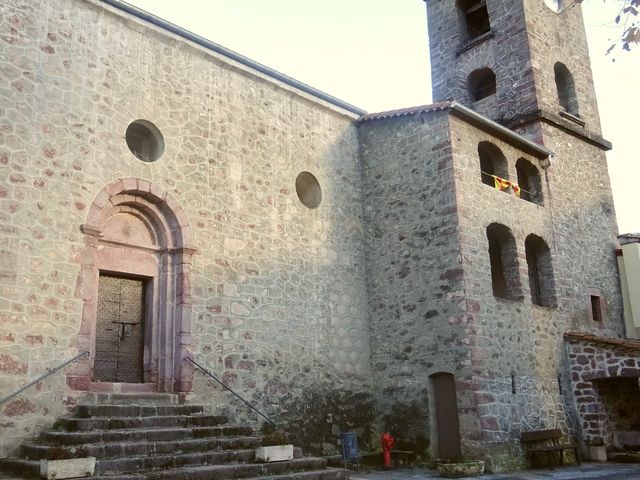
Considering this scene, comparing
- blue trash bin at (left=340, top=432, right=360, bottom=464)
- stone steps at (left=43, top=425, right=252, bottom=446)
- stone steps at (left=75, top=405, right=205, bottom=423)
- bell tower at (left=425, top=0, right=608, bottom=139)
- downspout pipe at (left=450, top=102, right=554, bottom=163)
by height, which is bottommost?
blue trash bin at (left=340, top=432, right=360, bottom=464)

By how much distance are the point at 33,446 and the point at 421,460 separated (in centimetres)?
682

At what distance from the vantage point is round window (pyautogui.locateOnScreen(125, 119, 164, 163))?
35.1ft

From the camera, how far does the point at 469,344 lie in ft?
37.8

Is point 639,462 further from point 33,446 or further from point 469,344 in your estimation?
point 33,446

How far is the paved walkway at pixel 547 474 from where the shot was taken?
1036 cm

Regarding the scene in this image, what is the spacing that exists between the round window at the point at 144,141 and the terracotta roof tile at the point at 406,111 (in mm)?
5165

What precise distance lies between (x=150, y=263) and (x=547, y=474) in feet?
24.7

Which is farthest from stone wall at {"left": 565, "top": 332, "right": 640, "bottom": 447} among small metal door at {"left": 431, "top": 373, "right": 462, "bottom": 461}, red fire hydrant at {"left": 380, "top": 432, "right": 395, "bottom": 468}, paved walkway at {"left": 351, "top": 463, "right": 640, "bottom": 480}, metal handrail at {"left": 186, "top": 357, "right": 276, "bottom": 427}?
metal handrail at {"left": 186, "top": 357, "right": 276, "bottom": 427}

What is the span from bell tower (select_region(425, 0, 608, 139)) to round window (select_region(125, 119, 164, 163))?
988 centimetres

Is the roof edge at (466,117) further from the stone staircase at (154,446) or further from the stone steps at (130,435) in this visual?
the stone steps at (130,435)

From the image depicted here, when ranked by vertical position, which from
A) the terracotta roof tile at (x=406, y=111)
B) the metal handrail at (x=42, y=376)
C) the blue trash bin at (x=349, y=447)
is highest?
the terracotta roof tile at (x=406, y=111)

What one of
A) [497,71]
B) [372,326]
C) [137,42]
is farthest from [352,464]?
[497,71]

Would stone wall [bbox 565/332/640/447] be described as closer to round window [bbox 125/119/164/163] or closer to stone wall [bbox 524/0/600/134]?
stone wall [bbox 524/0/600/134]

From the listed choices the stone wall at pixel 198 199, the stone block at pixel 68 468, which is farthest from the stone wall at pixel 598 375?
the stone block at pixel 68 468
